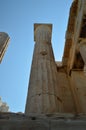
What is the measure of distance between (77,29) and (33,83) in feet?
24.0

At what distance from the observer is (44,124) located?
209 inches

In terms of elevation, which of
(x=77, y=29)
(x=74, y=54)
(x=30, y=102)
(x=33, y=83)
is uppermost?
(x=77, y=29)

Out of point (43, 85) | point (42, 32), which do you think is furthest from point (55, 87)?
point (42, 32)

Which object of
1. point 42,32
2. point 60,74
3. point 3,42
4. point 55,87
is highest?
point 42,32

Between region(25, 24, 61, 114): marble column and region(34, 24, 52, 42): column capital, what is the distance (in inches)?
30.3

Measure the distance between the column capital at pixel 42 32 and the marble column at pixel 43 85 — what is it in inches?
30.3

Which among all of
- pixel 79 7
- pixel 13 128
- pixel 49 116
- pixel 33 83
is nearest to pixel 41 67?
pixel 33 83

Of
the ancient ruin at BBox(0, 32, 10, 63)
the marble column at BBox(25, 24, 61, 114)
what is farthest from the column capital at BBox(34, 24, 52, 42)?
the ancient ruin at BBox(0, 32, 10, 63)

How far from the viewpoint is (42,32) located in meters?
15.3

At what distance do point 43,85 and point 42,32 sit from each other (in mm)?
7058

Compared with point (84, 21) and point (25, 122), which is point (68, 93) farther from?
point (25, 122)

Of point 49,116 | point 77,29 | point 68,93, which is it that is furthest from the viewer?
point 77,29

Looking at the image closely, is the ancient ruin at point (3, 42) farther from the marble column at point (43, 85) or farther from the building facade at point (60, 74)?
the marble column at point (43, 85)

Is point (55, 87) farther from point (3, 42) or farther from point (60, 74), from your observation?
point (3, 42)
